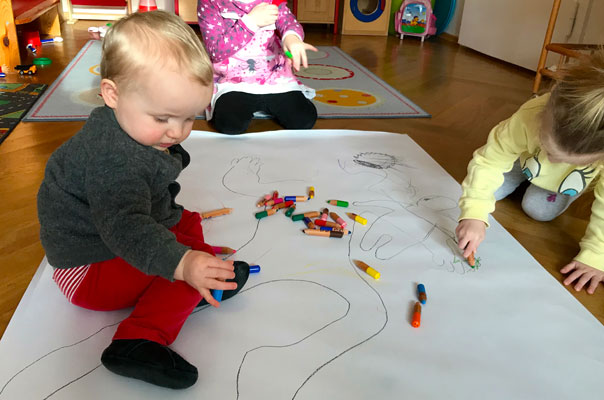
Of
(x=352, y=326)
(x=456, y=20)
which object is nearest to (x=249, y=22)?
(x=352, y=326)

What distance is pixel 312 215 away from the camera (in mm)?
906

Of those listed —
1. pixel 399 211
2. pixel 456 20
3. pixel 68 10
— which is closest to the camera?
pixel 399 211

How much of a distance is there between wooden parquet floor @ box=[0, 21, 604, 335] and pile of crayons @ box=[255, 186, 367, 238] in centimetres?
34

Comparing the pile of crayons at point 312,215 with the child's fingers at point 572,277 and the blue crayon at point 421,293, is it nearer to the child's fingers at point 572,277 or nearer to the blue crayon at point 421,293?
the blue crayon at point 421,293

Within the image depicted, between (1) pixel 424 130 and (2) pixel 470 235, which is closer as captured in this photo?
(2) pixel 470 235

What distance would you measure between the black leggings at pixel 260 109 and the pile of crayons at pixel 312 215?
1.31ft

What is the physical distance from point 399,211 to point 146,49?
59cm

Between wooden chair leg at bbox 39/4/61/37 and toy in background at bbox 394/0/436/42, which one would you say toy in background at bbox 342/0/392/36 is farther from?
wooden chair leg at bbox 39/4/61/37

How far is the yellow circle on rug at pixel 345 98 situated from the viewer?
1.71 meters

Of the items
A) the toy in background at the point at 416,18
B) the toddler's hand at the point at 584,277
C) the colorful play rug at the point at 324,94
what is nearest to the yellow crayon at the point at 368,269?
the toddler's hand at the point at 584,277

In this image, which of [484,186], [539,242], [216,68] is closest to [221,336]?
[484,186]

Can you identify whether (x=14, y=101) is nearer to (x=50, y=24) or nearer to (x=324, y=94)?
(x=324, y=94)

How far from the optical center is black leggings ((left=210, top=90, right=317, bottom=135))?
1303 millimetres

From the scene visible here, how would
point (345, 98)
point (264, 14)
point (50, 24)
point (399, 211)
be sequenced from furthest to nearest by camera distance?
point (50, 24), point (345, 98), point (264, 14), point (399, 211)
